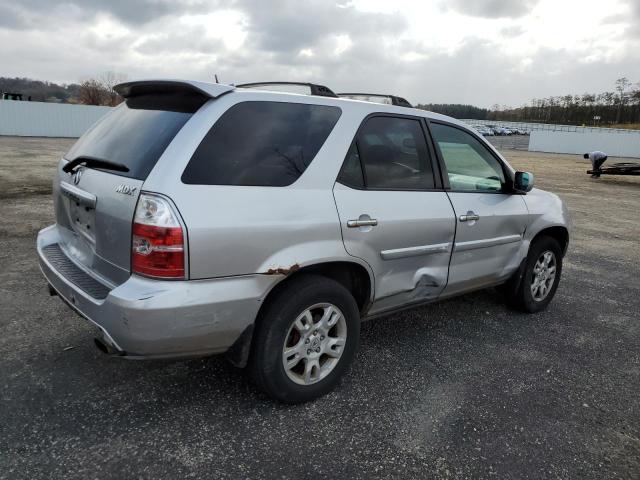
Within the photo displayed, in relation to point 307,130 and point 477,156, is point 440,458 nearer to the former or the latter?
point 307,130

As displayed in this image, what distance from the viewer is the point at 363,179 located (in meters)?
3.06

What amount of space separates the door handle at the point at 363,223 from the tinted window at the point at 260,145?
411 millimetres

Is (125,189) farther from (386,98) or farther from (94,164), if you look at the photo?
(386,98)

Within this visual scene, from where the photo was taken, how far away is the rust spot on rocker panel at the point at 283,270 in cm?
258

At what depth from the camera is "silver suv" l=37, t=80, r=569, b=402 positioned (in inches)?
Result: 93.8

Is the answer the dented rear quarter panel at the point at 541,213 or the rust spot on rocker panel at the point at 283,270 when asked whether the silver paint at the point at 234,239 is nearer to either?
the rust spot on rocker panel at the point at 283,270

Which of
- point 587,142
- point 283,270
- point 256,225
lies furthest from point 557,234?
point 587,142

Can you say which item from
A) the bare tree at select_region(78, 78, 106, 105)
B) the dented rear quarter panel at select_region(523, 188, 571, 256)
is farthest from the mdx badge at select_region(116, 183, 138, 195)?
the bare tree at select_region(78, 78, 106, 105)

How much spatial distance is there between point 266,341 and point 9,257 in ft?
13.8

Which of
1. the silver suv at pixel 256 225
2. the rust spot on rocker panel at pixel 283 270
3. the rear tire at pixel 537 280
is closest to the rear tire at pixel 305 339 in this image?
the silver suv at pixel 256 225

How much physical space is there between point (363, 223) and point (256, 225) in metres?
0.71

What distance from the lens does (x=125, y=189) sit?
8.17 feet

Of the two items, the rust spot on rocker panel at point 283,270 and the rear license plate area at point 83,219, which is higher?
the rear license plate area at point 83,219

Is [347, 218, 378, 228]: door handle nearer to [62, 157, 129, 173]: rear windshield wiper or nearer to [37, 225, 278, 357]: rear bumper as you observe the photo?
[37, 225, 278, 357]: rear bumper
